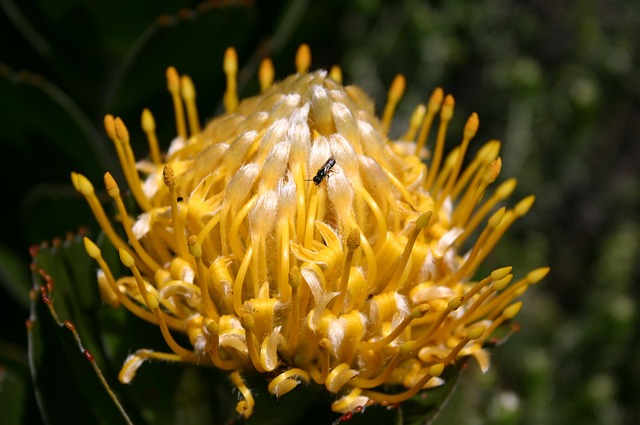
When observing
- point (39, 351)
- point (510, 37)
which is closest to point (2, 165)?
point (39, 351)

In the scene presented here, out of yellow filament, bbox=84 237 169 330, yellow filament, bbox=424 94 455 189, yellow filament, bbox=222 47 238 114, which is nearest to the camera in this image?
yellow filament, bbox=84 237 169 330

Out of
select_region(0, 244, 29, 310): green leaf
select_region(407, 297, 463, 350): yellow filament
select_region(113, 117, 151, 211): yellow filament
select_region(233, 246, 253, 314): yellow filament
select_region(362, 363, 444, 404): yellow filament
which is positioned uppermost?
select_region(113, 117, 151, 211): yellow filament

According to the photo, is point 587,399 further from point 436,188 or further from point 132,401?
point 132,401

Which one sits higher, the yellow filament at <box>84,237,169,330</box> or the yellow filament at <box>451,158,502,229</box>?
the yellow filament at <box>84,237,169,330</box>

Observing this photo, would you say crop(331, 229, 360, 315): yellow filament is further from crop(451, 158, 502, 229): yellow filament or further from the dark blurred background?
the dark blurred background

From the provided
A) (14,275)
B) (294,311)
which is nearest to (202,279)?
(294,311)

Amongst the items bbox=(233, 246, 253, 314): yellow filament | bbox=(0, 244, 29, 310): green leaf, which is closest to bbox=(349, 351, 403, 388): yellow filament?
bbox=(233, 246, 253, 314): yellow filament
